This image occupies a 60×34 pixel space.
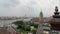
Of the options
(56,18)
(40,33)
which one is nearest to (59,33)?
(56,18)

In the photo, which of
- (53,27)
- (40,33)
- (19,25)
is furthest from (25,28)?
(53,27)

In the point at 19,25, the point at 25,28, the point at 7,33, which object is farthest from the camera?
the point at 19,25

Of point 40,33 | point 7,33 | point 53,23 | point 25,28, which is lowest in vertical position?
point 25,28

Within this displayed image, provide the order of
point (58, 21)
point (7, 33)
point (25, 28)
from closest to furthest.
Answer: point (58, 21)
point (7, 33)
point (25, 28)

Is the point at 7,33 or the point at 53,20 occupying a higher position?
the point at 53,20

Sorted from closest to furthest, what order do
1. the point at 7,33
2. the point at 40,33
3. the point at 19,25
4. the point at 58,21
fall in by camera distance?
the point at 58,21 < the point at 7,33 < the point at 40,33 < the point at 19,25

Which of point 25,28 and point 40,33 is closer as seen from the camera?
point 40,33

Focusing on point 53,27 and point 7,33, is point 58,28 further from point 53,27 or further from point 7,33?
point 7,33

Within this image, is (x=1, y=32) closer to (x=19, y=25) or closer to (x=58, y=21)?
(x=58, y=21)

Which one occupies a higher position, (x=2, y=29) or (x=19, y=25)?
(x=2, y=29)
